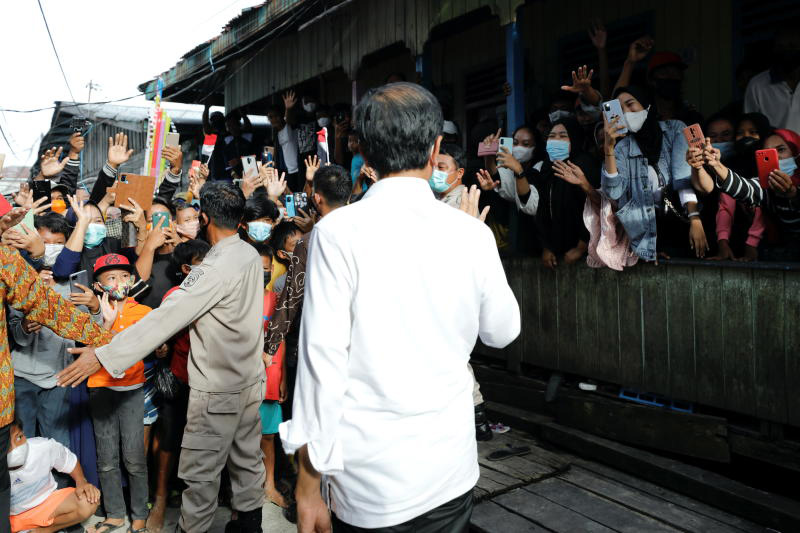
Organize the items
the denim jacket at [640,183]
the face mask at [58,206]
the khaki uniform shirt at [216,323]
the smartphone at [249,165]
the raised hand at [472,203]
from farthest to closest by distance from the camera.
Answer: the face mask at [58,206] < the smartphone at [249,165] < the denim jacket at [640,183] < the khaki uniform shirt at [216,323] < the raised hand at [472,203]

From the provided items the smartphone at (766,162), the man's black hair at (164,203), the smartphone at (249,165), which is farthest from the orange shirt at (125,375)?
the smartphone at (766,162)

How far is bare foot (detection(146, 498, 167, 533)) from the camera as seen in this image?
3.99 metres

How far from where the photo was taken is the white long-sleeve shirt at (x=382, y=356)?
1.53 m

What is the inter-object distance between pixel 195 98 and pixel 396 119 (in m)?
13.2

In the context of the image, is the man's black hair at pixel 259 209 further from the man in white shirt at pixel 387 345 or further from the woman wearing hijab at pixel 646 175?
the man in white shirt at pixel 387 345

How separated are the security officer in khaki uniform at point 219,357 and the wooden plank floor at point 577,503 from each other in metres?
1.49

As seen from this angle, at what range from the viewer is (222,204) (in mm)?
3490

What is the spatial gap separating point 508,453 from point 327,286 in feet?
11.3

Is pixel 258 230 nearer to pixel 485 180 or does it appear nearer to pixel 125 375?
pixel 125 375

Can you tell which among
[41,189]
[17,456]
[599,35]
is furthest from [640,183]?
[41,189]

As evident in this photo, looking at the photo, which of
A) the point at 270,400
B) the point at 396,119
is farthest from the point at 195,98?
the point at 396,119

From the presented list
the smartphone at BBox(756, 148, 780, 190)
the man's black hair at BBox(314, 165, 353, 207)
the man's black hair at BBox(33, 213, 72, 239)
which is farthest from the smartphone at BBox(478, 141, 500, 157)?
the man's black hair at BBox(33, 213, 72, 239)

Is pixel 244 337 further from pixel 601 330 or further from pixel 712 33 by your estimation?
pixel 712 33

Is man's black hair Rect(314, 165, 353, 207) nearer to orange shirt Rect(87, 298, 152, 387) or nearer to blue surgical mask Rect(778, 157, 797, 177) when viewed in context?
orange shirt Rect(87, 298, 152, 387)
